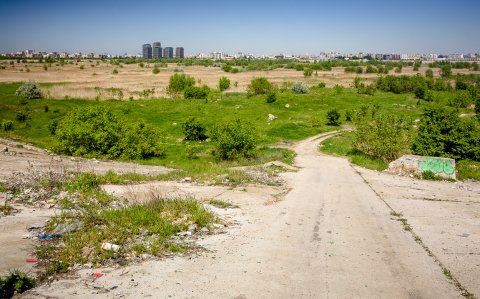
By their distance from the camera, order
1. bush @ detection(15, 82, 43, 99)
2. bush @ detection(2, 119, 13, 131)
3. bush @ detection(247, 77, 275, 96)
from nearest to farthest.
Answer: bush @ detection(2, 119, 13, 131) → bush @ detection(15, 82, 43, 99) → bush @ detection(247, 77, 275, 96)

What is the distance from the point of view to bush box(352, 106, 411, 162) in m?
27.1

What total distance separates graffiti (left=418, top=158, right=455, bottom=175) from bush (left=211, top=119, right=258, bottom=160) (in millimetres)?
11940

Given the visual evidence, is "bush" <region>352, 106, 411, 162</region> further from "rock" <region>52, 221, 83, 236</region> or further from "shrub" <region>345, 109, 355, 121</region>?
"rock" <region>52, 221, 83, 236</region>

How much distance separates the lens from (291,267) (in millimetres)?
9984

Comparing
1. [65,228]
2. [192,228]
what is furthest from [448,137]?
[65,228]

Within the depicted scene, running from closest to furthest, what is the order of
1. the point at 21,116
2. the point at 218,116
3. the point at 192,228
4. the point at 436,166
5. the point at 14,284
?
the point at 14,284, the point at 192,228, the point at 436,166, the point at 21,116, the point at 218,116

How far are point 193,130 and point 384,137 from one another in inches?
744

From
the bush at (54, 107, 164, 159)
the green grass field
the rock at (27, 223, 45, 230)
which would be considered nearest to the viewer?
the rock at (27, 223, 45, 230)

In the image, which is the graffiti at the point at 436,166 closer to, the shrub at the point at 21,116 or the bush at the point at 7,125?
the bush at the point at 7,125

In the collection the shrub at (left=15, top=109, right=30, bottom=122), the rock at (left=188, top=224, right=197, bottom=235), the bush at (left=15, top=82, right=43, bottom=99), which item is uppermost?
the bush at (left=15, top=82, right=43, bottom=99)

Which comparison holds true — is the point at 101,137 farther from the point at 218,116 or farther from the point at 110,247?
the point at 110,247

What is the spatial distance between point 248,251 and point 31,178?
1238 centimetres

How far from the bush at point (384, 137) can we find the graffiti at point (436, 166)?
12.8ft

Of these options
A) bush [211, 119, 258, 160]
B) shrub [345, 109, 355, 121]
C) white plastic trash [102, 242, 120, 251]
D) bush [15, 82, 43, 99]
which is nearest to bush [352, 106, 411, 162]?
bush [211, 119, 258, 160]
